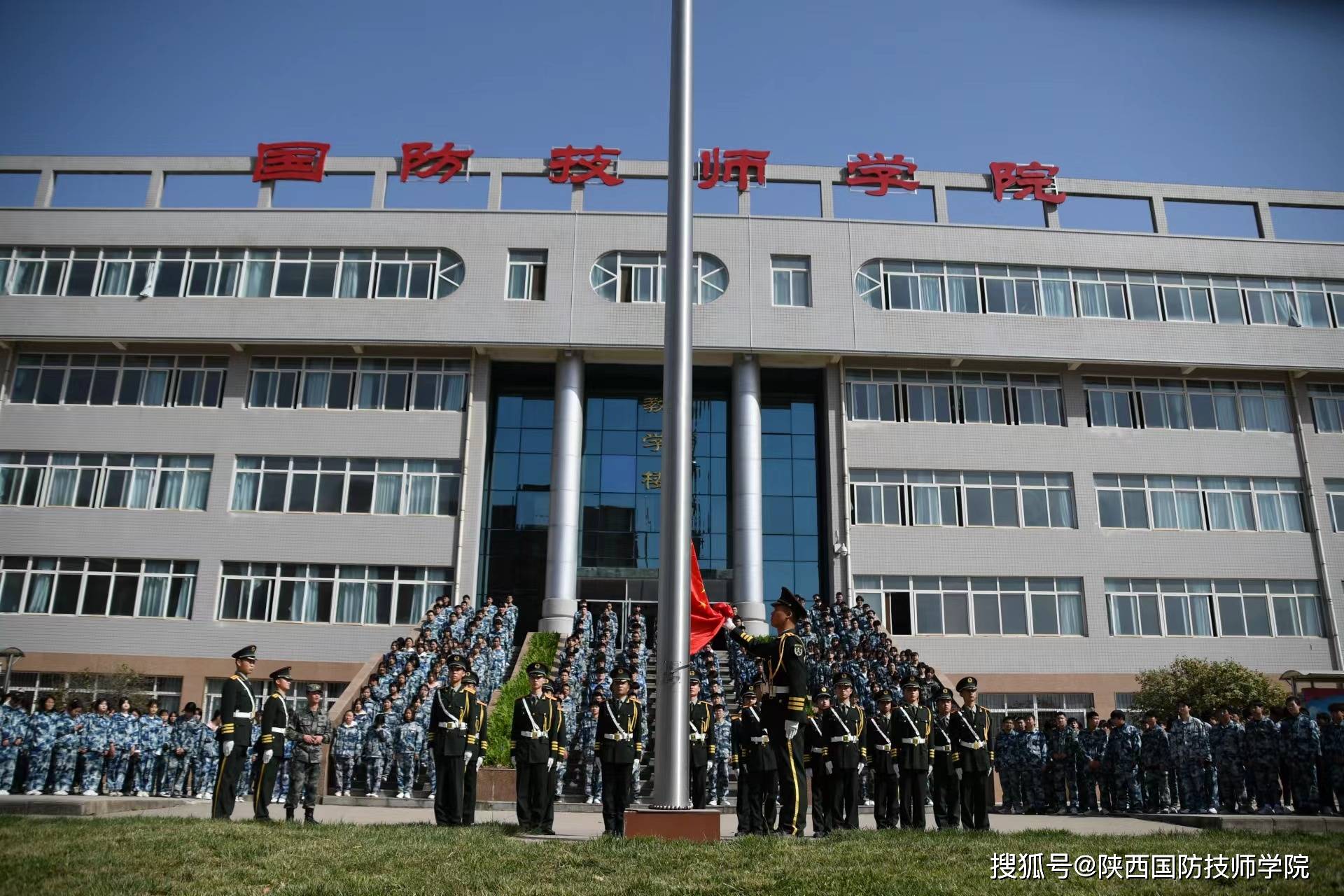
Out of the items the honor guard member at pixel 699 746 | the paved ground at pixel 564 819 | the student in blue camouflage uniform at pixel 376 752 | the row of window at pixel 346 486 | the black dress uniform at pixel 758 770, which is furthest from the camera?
the row of window at pixel 346 486

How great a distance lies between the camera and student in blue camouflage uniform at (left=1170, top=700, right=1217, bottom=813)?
1434 cm

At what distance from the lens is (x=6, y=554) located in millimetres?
25375

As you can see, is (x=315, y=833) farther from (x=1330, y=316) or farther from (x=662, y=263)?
(x=1330, y=316)

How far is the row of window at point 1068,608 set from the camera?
25.2 m

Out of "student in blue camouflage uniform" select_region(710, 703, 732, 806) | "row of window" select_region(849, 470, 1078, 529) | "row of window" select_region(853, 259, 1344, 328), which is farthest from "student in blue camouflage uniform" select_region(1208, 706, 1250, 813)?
"row of window" select_region(853, 259, 1344, 328)

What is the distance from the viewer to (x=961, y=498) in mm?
25875

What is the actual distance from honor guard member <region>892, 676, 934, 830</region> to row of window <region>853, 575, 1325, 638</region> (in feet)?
44.5

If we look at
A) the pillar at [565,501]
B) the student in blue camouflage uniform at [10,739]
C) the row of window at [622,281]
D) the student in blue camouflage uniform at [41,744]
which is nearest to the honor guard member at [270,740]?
the student in blue camouflage uniform at [41,744]

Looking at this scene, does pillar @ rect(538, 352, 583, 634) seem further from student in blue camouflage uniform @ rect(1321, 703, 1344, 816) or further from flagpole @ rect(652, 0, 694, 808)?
flagpole @ rect(652, 0, 694, 808)

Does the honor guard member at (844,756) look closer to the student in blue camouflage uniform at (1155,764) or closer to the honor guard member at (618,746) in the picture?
the honor guard member at (618,746)

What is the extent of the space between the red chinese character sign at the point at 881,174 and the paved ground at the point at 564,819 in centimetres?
1778

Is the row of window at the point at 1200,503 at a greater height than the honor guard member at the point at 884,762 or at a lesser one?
greater

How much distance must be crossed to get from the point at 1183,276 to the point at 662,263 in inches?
560

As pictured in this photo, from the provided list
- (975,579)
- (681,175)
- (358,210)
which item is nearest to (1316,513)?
(975,579)
